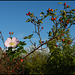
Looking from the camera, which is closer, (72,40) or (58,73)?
(58,73)

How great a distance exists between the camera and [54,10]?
4031 millimetres

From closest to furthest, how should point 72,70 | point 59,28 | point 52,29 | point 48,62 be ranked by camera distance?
point 72,70 → point 48,62 → point 59,28 → point 52,29

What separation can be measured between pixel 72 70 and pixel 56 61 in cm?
54

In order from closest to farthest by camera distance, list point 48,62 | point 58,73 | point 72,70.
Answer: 1. point 72,70
2. point 58,73
3. point 48,62

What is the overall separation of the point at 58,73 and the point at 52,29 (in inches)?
60.1

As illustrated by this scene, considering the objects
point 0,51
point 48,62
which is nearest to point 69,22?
point 48,62

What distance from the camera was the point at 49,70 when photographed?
11.4 ft

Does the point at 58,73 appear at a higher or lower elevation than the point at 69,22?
lower

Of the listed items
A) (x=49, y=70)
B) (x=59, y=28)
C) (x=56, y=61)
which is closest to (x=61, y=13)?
Result: (x=59, y=28)

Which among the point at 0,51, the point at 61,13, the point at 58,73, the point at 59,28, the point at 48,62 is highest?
the point at 61,13

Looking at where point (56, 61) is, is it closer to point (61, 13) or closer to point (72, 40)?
point (72, 40)

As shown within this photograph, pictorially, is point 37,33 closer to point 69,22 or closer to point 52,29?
point 52,29

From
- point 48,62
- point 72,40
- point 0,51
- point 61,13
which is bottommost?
point 48,62

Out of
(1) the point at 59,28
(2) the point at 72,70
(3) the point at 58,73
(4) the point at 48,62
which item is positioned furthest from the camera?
(1) the point at 59,28
